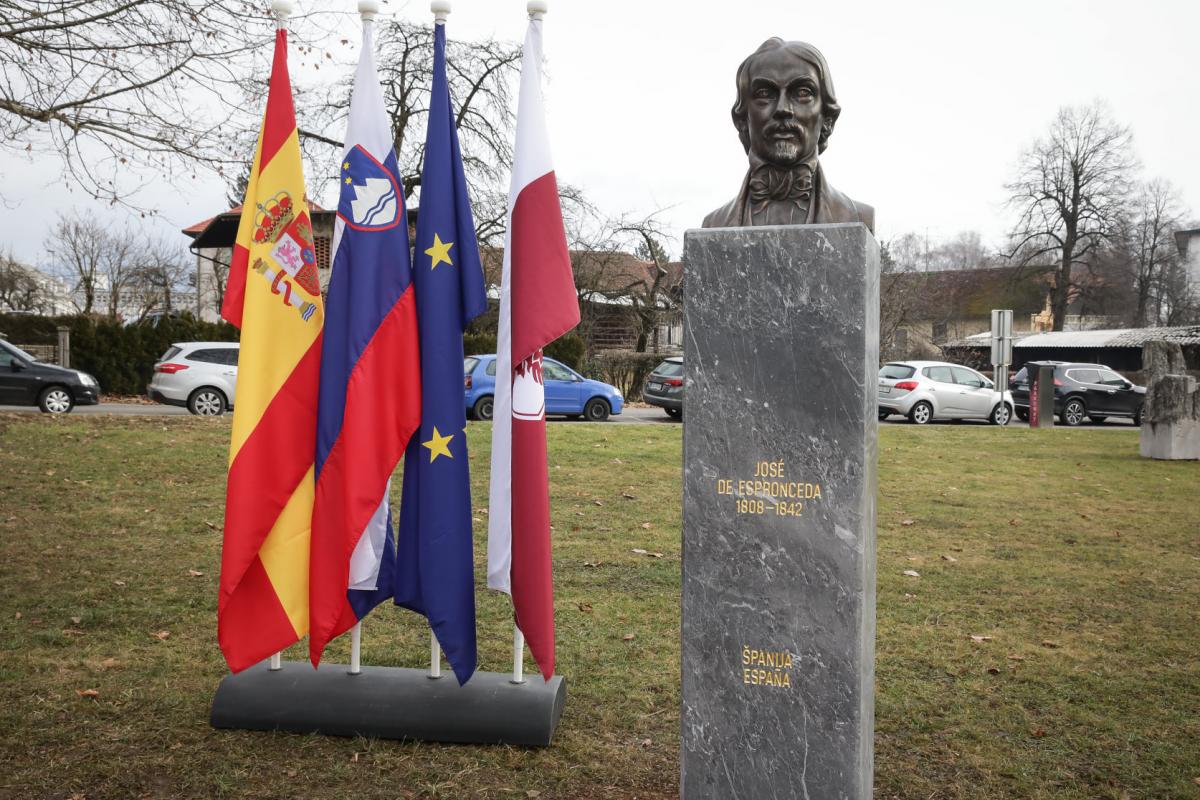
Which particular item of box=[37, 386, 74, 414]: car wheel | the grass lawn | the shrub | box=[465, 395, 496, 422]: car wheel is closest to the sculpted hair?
the grass lawn

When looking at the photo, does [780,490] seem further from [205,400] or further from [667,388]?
[667,388]

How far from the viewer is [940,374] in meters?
22.6

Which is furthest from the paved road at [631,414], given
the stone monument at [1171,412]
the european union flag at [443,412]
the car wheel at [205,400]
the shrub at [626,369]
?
the european union flag at [443,412]

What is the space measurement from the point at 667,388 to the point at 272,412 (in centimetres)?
1813

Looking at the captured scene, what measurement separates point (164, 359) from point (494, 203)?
8.65 metres

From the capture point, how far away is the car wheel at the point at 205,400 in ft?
60.7

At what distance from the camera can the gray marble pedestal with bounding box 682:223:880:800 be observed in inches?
137

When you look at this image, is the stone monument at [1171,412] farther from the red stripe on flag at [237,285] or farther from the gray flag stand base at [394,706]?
the red stripe on flag at [237,285]

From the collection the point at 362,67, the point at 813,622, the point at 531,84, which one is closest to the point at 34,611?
the point at 362,67

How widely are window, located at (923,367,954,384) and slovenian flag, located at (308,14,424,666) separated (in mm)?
19875

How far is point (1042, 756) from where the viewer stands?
13.7 ft

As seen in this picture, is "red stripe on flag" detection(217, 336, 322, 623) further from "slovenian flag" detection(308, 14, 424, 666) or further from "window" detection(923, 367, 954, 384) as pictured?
"window" detection(923, 367, 954, 384)

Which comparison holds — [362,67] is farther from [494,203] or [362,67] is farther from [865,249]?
[494,203]

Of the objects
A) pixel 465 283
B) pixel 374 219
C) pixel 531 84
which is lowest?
pixel 465 283
